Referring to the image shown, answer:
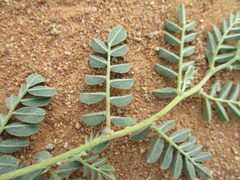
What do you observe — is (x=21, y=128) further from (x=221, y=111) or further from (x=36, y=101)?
(x=221, y=111)

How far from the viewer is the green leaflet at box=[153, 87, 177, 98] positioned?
1725 millimetres

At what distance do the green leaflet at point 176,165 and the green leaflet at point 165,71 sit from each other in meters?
0.72

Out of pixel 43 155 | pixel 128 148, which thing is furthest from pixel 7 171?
pixel 128 148

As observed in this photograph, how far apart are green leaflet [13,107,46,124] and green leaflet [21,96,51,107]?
5cm

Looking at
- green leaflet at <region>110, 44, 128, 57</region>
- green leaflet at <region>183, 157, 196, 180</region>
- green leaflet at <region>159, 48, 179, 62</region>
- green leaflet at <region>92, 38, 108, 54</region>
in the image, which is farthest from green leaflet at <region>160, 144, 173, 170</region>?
green leaflet at <region>92, 38, 108, 54</region>

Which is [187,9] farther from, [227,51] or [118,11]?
[118,11]

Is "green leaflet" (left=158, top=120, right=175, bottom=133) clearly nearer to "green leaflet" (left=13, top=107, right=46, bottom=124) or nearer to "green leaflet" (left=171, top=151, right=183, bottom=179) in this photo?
"green leaflet" (left=171, top=151, right=183, bottom=179)

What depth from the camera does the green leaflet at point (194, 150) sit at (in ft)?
5.51

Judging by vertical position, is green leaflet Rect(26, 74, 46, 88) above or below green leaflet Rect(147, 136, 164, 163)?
above

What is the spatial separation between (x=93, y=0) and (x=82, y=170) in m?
1.66

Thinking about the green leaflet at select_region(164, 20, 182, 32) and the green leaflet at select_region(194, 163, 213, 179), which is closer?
the green leaflet at select_region(194, 163, 213, 179)

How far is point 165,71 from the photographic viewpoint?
178 cm

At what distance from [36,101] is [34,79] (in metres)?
0.20

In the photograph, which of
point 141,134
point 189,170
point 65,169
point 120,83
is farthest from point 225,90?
point 65,169
